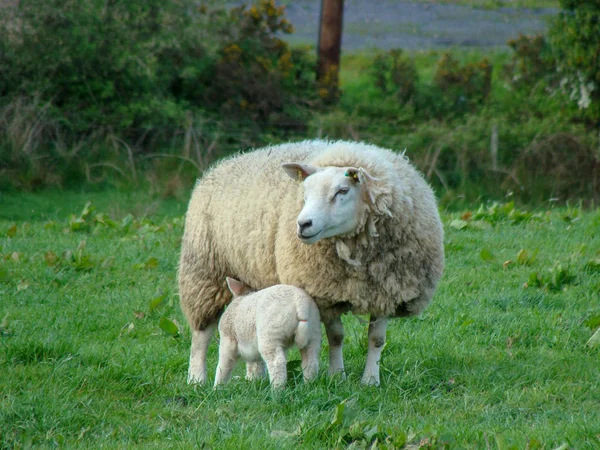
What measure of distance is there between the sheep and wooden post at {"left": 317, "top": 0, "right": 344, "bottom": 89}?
12.8 meters

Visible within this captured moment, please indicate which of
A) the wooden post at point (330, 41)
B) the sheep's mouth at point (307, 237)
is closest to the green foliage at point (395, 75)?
the wooden post at point (330, 41)

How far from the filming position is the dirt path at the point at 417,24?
21641 millimetres

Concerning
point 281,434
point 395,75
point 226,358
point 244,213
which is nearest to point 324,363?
point 226,358

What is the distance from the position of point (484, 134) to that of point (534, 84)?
12.8 feet

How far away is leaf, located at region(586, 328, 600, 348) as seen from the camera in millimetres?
5344

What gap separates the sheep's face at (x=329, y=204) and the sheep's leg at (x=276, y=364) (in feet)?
1.92

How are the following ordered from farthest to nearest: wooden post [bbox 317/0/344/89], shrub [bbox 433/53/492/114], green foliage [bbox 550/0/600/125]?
shrub [bbox 433/53/492/114], wooden post [bbox 317/0/344/89], green foliage [bbox 550/0/600/125]

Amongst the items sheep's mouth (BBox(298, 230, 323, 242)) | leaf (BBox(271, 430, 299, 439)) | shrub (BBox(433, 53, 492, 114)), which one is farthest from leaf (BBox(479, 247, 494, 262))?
shrub (BBox(433, 53, 492, 114))

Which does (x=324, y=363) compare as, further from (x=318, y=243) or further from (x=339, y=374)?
(x=318, y=243)

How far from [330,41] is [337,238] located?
1303cm

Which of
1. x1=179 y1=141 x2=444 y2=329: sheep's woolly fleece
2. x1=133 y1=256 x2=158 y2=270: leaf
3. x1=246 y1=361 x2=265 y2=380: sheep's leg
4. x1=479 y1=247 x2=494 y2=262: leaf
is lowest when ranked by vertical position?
x1=133 y1=256 x2=158 y2=270: leaf

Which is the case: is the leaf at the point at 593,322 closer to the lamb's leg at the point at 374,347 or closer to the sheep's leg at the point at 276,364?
the lamb's leg at the point at 374,347

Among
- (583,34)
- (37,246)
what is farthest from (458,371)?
(583,34)

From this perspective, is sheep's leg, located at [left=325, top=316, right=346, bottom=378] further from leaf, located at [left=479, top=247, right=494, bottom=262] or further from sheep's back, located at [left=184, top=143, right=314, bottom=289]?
leaf, located at [left=479, top=247, right=494, bottom=262]
